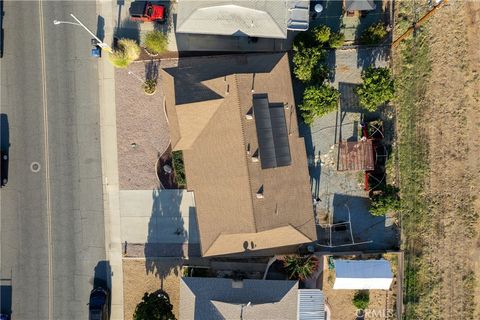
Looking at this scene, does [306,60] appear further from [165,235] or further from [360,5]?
[165,235]

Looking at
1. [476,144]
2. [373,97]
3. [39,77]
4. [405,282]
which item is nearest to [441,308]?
[405,282]

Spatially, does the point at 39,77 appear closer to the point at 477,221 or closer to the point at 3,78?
the point at 3,78

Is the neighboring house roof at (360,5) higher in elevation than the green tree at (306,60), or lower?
higher

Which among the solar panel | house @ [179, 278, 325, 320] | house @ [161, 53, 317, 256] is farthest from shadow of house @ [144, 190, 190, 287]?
the solar panel

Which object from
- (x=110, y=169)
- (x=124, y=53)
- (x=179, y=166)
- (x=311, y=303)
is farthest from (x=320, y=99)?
(x=110, y=169)

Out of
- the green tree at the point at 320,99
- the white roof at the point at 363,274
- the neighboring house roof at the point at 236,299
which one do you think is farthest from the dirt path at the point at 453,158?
the neighboring house roof at the point at 236,299

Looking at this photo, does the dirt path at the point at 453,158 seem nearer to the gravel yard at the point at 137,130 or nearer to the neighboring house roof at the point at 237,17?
the neighboring house roof at the point at 237,17

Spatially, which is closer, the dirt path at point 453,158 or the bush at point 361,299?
the bush at point 361,299
